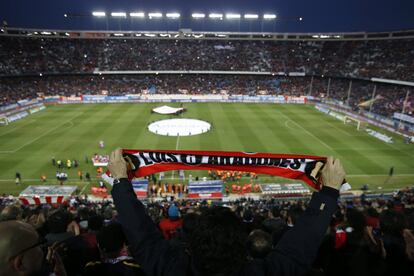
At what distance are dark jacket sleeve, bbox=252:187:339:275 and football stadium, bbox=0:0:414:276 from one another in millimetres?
11

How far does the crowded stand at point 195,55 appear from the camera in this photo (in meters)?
65.5

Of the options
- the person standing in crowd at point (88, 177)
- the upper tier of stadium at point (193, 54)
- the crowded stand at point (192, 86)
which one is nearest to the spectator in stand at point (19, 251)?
the person standing in crowd at point (88, 177)

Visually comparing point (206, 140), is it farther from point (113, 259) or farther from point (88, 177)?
point (113, 259)

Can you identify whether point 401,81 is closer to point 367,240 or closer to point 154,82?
point 154,82

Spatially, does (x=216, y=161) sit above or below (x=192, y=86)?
above

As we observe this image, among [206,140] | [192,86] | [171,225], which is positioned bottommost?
[206,140]

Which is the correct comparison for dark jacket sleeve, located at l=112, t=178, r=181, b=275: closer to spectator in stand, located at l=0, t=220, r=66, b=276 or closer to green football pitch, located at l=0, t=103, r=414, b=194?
spectator in stand, located at l=0, t=220, r=66, b=276

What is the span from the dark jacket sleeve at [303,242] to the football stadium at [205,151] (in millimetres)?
11

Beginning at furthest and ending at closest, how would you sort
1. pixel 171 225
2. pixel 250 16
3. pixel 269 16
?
pixel 269 16, pixel 250 16, pixel 171 225

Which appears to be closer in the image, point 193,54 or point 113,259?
point 113,259

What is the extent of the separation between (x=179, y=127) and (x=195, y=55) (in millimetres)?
40951

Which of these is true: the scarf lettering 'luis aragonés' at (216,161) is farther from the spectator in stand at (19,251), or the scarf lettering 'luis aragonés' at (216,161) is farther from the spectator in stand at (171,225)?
the spectator in stand at (19,251)

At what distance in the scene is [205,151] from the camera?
5973mm

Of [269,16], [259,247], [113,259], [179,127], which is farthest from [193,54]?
[113,259]
